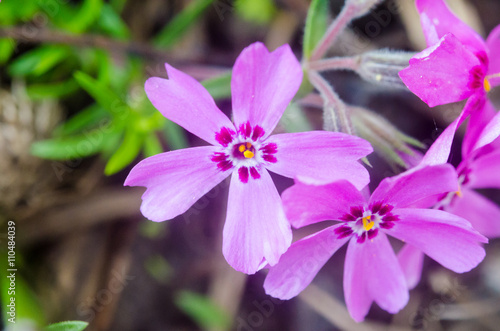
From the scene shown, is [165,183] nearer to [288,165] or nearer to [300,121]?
[288,165]

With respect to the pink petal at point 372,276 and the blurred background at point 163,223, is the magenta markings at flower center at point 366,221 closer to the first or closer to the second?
the pink petal at point 372,276

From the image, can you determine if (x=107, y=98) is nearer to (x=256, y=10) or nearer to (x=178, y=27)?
(x=178, y=27)

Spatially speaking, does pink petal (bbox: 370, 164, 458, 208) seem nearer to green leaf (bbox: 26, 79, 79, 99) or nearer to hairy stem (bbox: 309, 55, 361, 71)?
hairy stem (bbox: 309, 55, 361, 71)

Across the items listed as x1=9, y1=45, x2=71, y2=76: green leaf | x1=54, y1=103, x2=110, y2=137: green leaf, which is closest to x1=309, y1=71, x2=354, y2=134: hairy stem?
x1=54, y1=103, x2=110, y2=137: green leaf

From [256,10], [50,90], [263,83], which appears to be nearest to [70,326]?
[263,83]

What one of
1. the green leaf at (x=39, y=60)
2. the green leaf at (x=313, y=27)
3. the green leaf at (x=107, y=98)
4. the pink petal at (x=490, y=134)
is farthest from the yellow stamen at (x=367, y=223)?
the green leaf at (x=39, y=60)

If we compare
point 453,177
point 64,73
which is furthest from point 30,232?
point 453,177

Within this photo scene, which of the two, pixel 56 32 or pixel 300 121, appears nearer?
pixel 300 121
